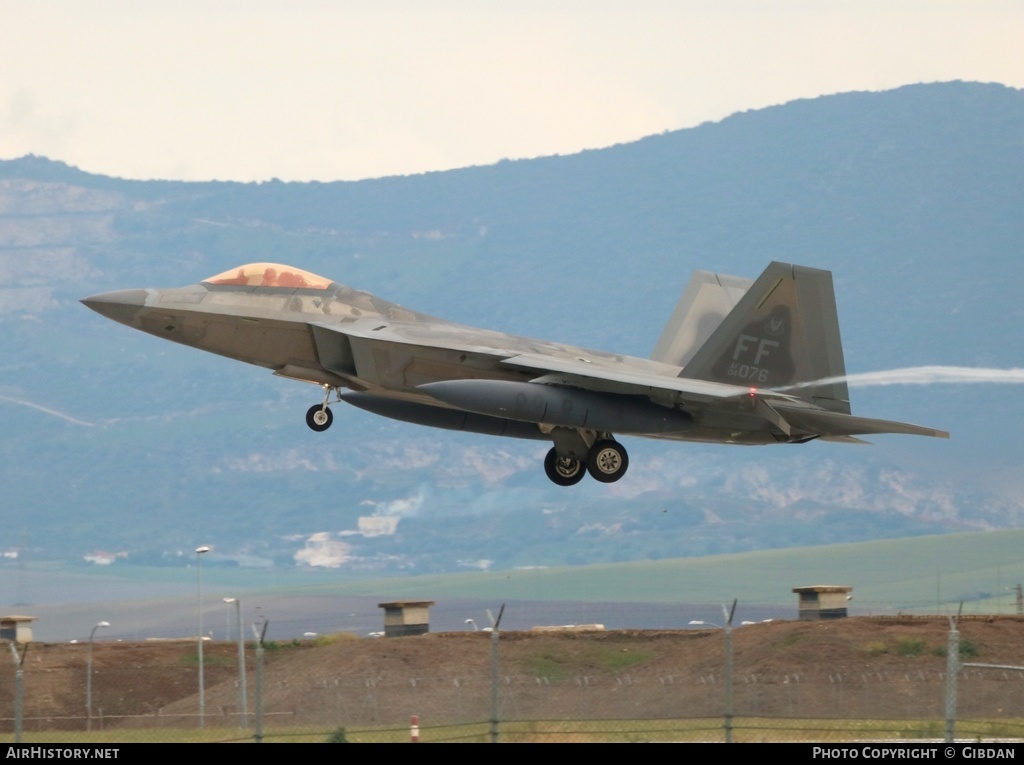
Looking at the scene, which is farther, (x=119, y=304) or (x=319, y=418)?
(x=319, y=418)

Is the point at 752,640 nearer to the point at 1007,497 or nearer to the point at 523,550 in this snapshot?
the point at 1007,497

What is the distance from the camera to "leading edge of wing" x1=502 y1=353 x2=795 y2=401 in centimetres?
2516

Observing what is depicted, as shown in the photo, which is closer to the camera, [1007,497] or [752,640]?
[752,640]

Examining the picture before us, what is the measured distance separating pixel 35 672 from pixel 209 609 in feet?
161

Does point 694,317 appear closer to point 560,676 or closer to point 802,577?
point 560,676

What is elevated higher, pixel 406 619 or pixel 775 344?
pixel 775 344

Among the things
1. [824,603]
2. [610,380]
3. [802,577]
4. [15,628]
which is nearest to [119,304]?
[610,380]

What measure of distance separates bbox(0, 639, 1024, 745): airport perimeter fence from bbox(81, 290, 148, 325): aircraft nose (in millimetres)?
6057

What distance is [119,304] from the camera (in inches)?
985

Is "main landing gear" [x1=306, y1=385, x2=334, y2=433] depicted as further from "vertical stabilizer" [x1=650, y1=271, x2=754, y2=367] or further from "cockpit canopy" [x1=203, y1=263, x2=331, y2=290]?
"vertical stabilizer" [x1=650, y1=271, x2=754, y2=367]

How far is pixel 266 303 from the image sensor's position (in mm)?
25531

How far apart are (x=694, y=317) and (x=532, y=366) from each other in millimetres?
6698

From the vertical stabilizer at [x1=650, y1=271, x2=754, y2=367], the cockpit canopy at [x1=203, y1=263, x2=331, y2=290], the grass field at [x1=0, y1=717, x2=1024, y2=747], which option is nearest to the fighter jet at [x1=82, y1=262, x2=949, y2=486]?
the cockpit canopy at [x1=203, y1=263, x2=331, y2=290]
